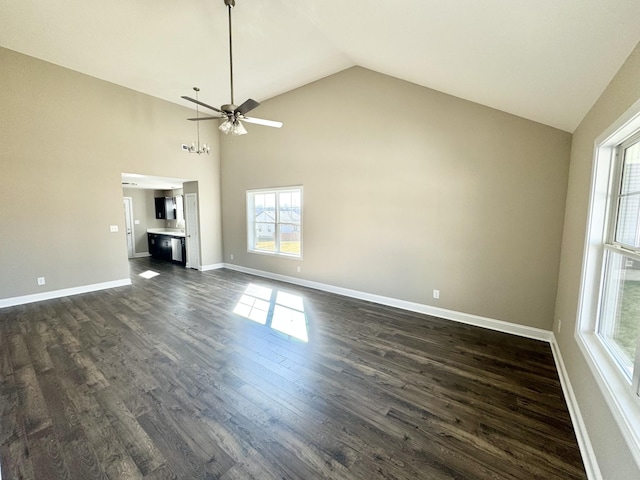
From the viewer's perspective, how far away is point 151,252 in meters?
8.62

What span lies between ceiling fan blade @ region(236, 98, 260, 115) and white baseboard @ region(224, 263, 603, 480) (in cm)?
328

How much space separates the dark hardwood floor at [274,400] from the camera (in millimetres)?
1593

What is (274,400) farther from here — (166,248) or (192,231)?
(166,248)

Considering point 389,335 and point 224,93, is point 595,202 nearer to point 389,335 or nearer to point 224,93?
point 389,335

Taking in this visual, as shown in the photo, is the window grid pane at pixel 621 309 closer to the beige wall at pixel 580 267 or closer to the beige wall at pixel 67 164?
the beige wall at pixel 580 267

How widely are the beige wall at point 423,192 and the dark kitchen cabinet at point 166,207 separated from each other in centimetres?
461

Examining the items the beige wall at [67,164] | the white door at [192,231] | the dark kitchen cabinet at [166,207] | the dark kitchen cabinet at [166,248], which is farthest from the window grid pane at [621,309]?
the dark kitchen cabinet at [166,207]

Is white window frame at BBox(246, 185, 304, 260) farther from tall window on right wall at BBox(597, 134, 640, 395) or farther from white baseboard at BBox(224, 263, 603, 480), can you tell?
tall window on right wall at BBox(597, 134, 640, 395)

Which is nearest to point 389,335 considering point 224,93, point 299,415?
point 299,415

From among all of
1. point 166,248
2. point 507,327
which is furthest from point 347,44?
point 166,248

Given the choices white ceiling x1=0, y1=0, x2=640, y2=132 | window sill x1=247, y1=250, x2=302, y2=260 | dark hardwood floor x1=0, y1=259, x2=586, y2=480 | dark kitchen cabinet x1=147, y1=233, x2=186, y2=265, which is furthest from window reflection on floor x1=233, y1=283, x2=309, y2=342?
dark kitchen cabinet x1=147, y1=233, x2=186, y2=265

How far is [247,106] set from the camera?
2.79m

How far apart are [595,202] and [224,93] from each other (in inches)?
223

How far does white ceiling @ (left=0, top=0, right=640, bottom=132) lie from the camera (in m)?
1.56
